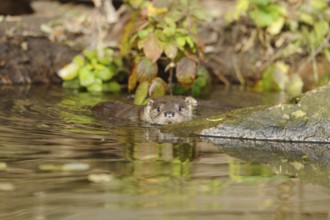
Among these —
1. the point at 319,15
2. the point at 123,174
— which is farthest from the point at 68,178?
the point at 319,15

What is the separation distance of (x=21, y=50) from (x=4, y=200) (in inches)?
237

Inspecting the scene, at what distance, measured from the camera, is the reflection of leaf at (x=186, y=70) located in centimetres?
687

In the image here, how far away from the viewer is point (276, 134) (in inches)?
198

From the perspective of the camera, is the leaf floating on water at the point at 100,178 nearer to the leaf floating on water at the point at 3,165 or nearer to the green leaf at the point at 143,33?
the leaf floating on water at the point at 3,165

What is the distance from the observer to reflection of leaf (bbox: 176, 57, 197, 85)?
6.87 metres

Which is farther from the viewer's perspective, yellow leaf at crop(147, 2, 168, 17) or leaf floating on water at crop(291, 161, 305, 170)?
yellow leaf at crop(147, 2, 168, 17)

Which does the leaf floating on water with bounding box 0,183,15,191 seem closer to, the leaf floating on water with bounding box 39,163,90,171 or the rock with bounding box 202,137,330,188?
the leaf floating on water with bounding box 39,163,90,171

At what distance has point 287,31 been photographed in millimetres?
9555

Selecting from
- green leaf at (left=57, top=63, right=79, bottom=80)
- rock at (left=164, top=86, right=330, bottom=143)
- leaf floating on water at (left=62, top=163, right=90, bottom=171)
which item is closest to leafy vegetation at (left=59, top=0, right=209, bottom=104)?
green leaf at (left=57, top=63, right=79, bottom=80)

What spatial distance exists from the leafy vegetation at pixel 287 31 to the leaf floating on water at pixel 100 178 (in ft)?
18.8

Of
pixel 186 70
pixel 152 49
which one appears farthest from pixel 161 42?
pixel 186 70

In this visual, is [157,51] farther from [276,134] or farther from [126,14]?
[126,14]

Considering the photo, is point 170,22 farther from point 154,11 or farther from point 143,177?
point 143,177

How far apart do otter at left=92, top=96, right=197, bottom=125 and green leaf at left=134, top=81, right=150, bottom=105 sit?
0.23 meters
